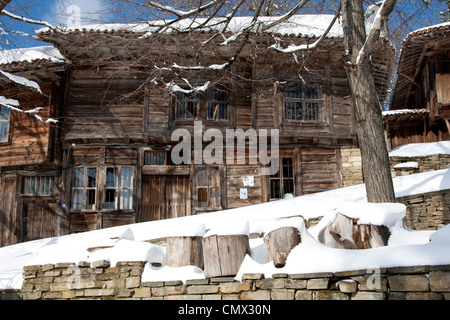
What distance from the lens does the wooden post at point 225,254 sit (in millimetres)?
4355

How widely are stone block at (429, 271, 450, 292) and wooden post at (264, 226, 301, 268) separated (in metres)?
1.32

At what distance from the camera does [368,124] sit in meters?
6.51

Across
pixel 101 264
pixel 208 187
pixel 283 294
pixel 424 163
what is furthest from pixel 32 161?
pixel 424 163

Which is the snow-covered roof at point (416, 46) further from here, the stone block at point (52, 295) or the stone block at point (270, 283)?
the stone block at point (52, 295)

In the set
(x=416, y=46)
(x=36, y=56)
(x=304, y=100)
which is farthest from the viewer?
(x=416, y=46)

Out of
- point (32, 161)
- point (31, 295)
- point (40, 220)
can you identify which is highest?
point (32, 161)

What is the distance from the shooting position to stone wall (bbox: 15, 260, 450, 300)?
3.63 m

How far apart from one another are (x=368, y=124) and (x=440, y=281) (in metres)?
3.47

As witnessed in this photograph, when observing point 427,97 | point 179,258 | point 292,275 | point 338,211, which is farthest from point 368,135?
point 427,97

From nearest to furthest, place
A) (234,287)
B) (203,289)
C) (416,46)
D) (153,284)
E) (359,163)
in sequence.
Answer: (234,287) → (203,289) → (153,284) → (359,163) → (416,46)

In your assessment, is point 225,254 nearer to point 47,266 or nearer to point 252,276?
point 252,276

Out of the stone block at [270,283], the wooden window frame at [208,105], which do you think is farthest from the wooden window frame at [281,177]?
the stone block at [270,283]

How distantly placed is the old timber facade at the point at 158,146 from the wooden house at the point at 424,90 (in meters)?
2.23

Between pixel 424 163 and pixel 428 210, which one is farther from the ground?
pixel 424 163
